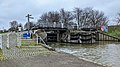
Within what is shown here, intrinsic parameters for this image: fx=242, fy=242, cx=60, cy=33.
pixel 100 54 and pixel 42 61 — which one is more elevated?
pixel 42 61

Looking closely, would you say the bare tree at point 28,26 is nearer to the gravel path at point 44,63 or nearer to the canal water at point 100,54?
the canal water at point 100,54

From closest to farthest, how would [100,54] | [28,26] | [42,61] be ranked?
1. [42,61]
2. [100,54]
3. [28,26]

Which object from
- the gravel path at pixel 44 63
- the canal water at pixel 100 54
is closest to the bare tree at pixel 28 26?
the canal water at pixel 100 54

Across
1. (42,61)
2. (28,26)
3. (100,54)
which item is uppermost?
(28,26)

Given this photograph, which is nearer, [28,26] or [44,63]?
[44,63]

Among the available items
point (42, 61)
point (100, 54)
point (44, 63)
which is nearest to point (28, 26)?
point (100, 54)

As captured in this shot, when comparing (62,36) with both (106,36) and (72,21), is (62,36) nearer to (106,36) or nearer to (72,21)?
(106,36)

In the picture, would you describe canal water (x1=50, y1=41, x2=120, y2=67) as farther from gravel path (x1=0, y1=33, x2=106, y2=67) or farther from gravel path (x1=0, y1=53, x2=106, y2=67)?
gravel path (x1=0, y1=53, x2=106, y2=67)

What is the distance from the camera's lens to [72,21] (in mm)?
93750

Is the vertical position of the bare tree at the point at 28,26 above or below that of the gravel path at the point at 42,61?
above

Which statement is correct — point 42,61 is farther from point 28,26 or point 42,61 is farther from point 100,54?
point 28,26

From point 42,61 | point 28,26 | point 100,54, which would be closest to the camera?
point 42,61

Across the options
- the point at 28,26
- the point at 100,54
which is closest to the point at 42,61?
the point at 100,54

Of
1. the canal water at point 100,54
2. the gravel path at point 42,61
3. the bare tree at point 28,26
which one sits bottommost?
the canal water at point 100,54
